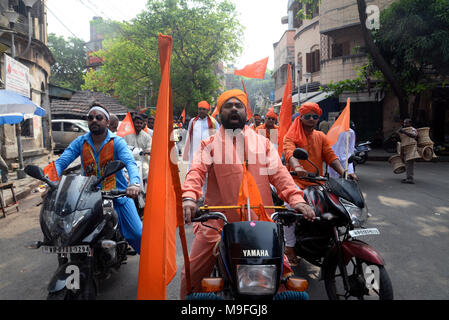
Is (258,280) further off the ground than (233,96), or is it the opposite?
(233,96)

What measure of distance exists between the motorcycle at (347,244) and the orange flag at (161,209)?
1.51 m

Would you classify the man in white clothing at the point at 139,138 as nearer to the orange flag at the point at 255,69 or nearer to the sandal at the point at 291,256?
the sandal at the point at 291,256

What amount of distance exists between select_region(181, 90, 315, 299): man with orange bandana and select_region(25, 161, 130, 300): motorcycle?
0.72 m

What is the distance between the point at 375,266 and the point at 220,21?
99.6ft

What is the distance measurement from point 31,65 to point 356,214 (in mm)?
16490

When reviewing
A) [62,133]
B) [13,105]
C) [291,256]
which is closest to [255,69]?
[13,105]

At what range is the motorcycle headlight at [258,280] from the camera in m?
1.73

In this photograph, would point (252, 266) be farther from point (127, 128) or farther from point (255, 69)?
point (255, 69)

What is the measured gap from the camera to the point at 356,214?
2.80 metres

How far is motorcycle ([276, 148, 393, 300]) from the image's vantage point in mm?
2629

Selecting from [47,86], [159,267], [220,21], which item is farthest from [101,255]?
[220,21]

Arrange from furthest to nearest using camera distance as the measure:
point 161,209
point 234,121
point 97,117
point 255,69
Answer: point 255,69
point 97,117
point 234,121
point 161,209

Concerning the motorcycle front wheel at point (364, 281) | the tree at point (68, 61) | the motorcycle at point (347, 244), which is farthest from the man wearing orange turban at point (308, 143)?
the tree at point (68, 61)

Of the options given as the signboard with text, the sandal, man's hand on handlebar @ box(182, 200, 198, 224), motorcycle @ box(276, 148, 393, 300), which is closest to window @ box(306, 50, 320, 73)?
the signboard with text
